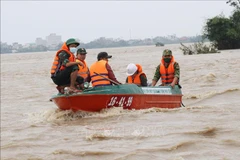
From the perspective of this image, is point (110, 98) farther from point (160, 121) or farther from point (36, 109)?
point (36, 109)

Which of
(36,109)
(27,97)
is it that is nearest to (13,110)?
(36,109)

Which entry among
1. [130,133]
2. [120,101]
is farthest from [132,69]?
[130,133]

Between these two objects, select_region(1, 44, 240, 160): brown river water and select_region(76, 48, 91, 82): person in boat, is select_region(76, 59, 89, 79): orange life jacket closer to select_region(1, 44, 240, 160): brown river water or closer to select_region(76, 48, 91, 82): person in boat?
select_region(76, 48, 91, 82): person in boat

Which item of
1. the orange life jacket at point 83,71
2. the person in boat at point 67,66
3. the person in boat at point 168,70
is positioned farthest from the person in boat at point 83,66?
the person in boat at point 168,70

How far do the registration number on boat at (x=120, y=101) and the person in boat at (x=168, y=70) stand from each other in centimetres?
148

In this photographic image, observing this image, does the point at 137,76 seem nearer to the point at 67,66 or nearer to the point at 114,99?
the point at 114,99

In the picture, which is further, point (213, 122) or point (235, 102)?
point (235, 102)

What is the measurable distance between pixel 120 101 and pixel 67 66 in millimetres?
1386

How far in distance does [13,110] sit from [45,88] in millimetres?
8268

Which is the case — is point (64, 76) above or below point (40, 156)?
above

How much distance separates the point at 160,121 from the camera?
35.3 ft

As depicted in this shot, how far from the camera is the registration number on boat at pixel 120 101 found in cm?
1184

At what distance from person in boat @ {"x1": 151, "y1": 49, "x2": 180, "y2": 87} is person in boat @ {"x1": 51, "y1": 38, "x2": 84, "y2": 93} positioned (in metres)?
2.33

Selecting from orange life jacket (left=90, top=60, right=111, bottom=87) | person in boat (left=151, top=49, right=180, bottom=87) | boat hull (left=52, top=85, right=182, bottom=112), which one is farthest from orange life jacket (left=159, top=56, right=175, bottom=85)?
orange life jacket (left=90, top=60, right=111, bottom=87)
